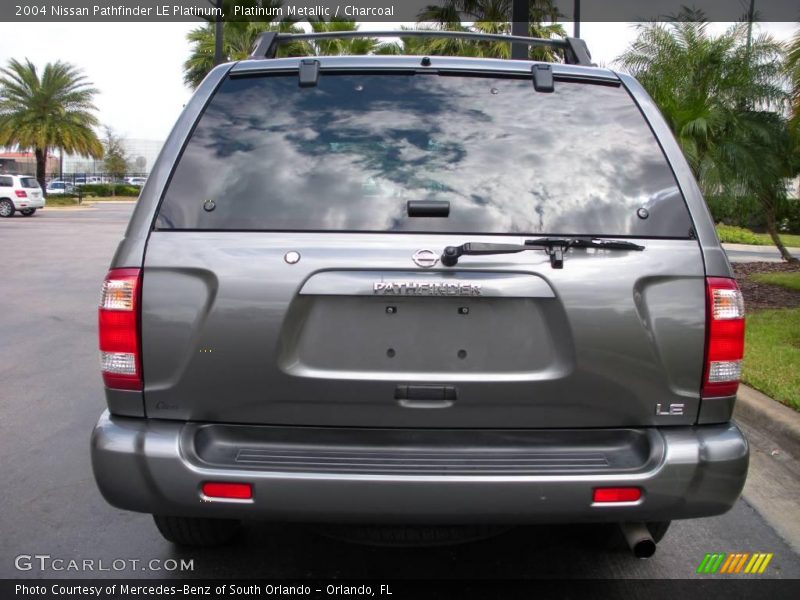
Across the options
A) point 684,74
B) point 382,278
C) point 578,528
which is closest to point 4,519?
point 382,278

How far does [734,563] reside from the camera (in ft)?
11.8

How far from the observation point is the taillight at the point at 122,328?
2.64 m

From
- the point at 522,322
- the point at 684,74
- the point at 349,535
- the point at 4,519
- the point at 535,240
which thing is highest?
the point at 684,74

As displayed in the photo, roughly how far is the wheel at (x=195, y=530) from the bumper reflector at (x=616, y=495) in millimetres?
1523

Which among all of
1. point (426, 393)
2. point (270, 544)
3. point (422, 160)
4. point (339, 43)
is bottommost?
point (270, 544)

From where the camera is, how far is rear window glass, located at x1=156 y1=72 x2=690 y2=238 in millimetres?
2711

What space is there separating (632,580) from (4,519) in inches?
118

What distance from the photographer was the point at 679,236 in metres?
2.72

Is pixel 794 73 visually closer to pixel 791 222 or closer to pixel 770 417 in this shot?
pixel 770 417

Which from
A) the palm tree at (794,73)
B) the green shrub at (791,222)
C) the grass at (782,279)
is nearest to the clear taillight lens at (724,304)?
the palm tree at (794,73)

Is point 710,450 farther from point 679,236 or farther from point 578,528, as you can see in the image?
point 578,528

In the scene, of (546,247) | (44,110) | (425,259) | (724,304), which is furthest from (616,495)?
(44,110)

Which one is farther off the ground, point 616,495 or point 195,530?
point 616,495

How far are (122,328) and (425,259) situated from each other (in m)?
1.04
